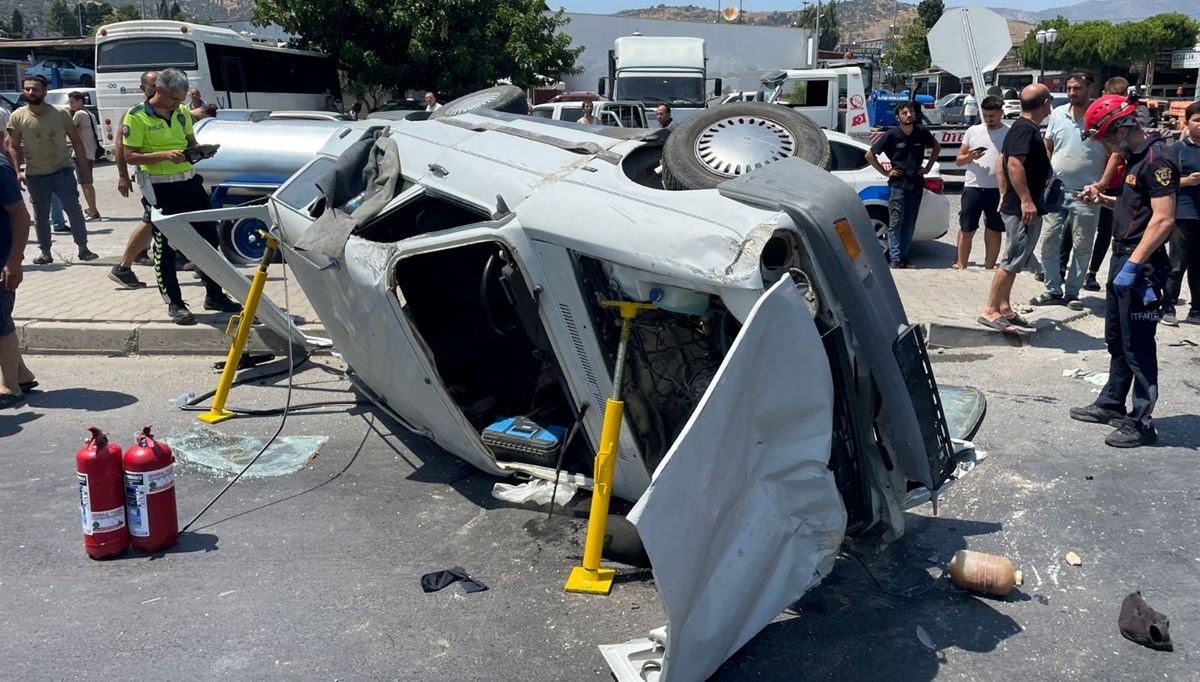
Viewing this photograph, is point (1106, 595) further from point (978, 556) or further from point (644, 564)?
point (644, 564)

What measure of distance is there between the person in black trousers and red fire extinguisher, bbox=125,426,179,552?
21.7 feet

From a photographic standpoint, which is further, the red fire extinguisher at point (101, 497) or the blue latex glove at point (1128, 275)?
the blue latex glove at point (1128, 275)

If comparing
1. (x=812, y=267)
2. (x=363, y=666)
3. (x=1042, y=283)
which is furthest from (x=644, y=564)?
(x=1042, y=283)

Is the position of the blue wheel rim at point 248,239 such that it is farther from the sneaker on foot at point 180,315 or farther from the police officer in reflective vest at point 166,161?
the sneaker on foot at point 180,315

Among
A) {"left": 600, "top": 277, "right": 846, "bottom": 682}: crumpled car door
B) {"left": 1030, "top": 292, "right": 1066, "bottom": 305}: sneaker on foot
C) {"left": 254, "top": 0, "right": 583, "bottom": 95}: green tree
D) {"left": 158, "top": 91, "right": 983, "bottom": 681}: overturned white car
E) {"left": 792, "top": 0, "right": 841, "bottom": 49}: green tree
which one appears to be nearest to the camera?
{"left": 600, "top": 277, "right": 846, "bottom": 682}: crumpled car door

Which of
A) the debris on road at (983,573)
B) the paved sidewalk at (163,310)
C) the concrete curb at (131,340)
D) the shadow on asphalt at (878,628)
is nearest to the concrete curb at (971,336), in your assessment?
the paved sidewalk at (163,310)

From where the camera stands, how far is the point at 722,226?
3225 millimetres

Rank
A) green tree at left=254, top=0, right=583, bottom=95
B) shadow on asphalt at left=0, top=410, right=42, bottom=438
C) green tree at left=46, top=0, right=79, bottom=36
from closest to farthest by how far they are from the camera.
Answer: shadow on asphalt at left=0, top=410, right=42, bottom=438, green tree at left=254, top=0, right=583, bottom=95, green tree at left=46, top=0, right=79, bottom=36

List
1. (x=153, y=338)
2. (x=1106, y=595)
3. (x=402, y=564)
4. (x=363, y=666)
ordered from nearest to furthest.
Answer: (x=363, y=666)
(x=1106, y=595)
(x=402, y=564)
(x=153, y=338)

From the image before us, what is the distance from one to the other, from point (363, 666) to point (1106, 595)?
2813 millimetres

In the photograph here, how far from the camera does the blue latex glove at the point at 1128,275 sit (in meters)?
5.01

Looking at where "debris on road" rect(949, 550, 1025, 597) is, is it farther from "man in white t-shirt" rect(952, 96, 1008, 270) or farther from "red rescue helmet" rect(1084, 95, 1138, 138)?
"man in white t-shirt" rect(952, 96, 1008, 270)

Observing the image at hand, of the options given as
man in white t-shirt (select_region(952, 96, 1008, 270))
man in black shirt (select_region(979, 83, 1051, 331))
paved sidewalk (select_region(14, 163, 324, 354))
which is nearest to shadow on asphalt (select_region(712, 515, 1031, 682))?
man in black shirt (select_region(979, 83, 1051, 331))

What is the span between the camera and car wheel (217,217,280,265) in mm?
9180
